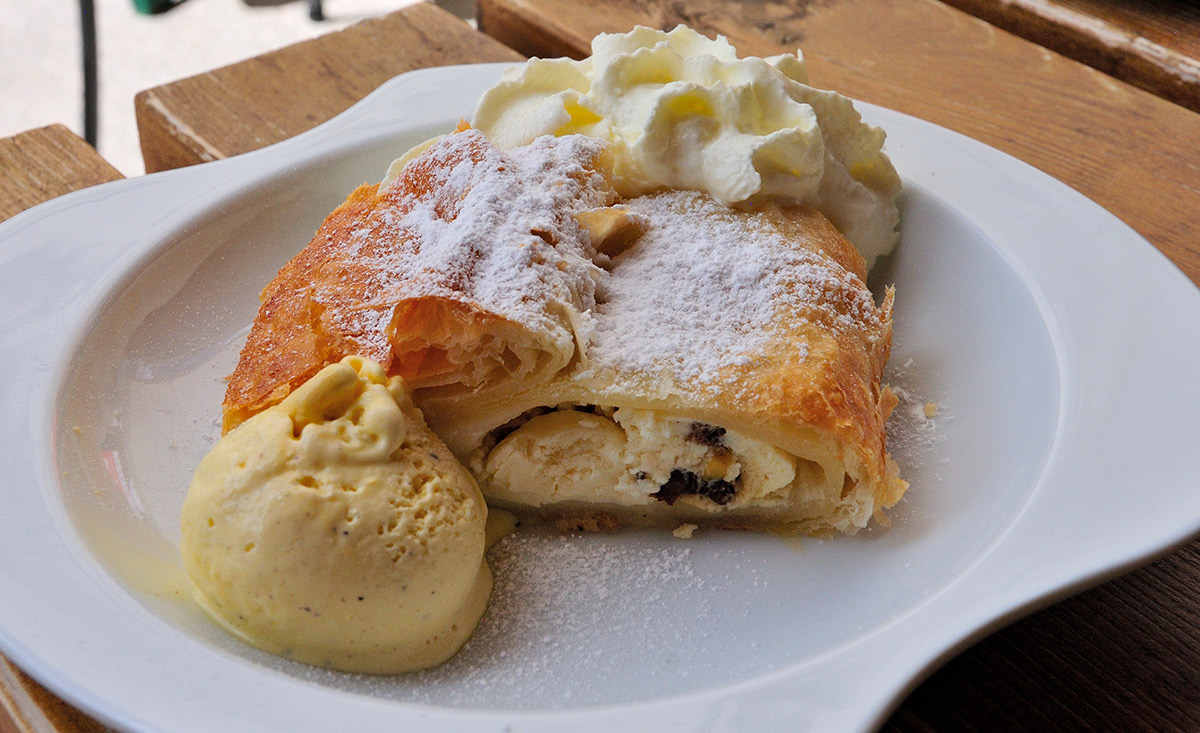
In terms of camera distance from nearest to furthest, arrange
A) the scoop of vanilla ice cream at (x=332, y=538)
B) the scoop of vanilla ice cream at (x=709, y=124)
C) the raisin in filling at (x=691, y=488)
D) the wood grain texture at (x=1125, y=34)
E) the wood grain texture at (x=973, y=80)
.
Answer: the scoop of vanilla ice cream at (x=332, y=538) → the raisin in filling at (x=691, y=488) → the scoop of vanilla ice cream at (x=709, y=124) → the wood grain texture at (x=973, y=80) → the wood grain texture at (x=1125, y=34)

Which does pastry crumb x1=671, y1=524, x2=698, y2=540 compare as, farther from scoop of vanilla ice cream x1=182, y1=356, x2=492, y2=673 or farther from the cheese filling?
scoop of vanilla ice cream x1=182, y1=356, x2=492, y2=673

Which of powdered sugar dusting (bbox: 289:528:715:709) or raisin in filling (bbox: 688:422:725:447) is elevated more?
raisin in filling (bbox: 688:422:725:447)

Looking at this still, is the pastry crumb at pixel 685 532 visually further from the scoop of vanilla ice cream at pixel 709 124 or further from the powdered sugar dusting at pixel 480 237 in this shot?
the scoop of vanilla ice cream at pixel 709 124

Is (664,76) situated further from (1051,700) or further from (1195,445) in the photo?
(1051,700)

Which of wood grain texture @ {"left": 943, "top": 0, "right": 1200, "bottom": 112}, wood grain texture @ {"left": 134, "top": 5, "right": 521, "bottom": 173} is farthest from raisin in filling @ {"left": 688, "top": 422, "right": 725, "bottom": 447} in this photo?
wood grain texture @ {"left": 943, "top": 0, "right": 1200, "bottom": 112}

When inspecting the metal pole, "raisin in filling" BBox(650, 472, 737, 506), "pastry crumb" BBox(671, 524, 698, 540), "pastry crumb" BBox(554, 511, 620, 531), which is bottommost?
the metal pole

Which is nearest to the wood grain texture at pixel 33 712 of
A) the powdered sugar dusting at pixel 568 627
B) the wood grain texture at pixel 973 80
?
the powdered sugar dusting at pixel 568 627

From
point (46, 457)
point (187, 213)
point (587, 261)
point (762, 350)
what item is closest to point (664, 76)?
point (587, 261)
